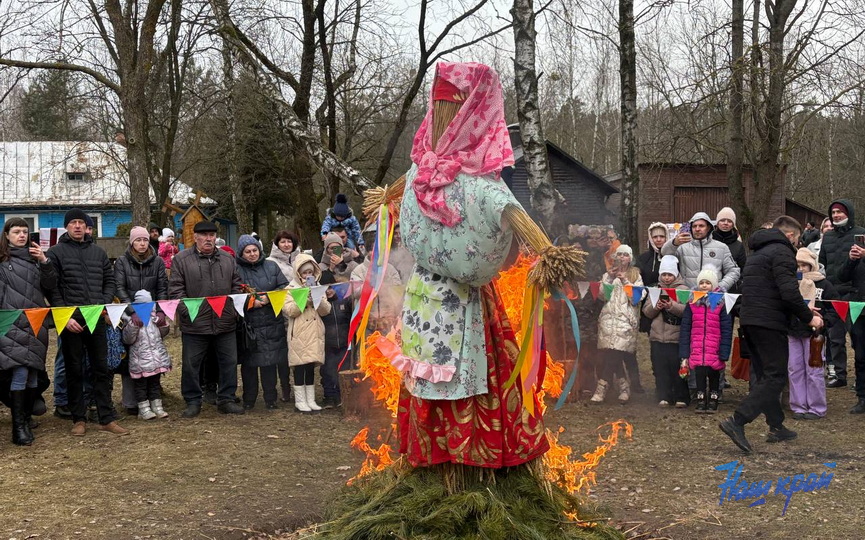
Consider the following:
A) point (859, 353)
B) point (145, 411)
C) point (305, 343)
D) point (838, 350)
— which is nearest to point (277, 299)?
point (305, 343)

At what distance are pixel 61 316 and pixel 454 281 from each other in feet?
16.6

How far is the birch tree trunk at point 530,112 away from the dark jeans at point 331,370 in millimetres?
3016

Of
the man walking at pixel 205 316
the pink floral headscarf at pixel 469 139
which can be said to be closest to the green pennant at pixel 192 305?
the man walking at pixel 205 316

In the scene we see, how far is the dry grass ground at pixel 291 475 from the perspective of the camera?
18.0ft

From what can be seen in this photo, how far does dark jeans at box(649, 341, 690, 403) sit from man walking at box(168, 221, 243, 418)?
15.7 ft

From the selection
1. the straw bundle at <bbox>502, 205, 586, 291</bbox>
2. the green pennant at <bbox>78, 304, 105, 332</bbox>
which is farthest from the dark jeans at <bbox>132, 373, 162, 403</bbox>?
the straw bundle at <bbox>502, 205, 586, 291</bbox>

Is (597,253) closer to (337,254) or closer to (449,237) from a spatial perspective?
(337,254)

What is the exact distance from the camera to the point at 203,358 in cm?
924

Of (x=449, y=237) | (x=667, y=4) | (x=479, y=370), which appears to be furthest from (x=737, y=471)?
(x=667, y=4)

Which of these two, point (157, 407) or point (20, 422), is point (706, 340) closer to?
point (157, 407)

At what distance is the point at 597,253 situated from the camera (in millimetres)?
9828

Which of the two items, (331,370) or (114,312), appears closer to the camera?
(114,312)

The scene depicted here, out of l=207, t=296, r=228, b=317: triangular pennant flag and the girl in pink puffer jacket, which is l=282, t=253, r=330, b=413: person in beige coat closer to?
l=207, t=296, r=228, b=317: triangular pennant flag

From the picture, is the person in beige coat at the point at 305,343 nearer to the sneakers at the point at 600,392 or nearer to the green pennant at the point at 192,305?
the green pennant at the point at 192,305
